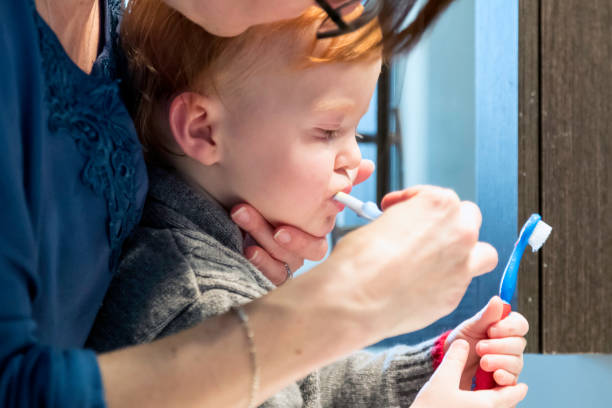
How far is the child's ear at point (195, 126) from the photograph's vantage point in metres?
0.78

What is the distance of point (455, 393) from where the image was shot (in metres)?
0.72

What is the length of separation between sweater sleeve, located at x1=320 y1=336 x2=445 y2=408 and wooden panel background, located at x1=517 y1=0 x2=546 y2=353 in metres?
0.36

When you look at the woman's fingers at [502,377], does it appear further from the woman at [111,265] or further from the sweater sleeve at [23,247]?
the sweater sleeve at [23,247]

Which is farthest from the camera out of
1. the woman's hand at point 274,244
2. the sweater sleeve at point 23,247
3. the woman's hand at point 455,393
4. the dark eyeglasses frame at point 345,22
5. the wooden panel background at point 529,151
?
the wooden panel background at point 529,151

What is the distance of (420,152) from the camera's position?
1.34m

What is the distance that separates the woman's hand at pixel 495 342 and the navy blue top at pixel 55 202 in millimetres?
442

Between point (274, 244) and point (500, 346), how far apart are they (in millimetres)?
310

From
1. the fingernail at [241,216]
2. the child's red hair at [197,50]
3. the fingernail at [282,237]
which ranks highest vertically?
the child's red hair at [197,50]

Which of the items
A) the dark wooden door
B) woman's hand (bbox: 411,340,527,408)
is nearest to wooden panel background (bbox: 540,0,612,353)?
the dark wooden door

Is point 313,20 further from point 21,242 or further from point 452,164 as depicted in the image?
point 452,164

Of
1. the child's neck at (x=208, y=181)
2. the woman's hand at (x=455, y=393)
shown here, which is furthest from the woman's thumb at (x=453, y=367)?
the child's neck at (x=208, y=181)

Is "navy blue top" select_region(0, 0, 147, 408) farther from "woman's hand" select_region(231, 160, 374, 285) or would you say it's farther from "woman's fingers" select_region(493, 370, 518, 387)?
"woman's fingers" select_region(493, 370, 518, 387)

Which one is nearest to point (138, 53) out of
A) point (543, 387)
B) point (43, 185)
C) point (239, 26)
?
point (239, 26)

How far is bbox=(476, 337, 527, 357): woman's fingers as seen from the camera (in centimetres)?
79
